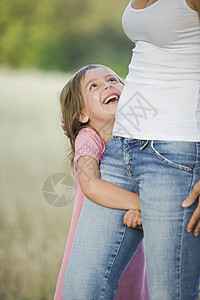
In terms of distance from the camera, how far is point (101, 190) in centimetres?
Answer: 162

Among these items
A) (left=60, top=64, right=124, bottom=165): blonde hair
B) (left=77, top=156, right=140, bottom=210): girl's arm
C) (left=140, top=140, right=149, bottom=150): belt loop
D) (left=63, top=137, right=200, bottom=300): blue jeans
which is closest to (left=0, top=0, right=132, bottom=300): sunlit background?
(left=60, top=64, right=124, bottom=165): blonde hair

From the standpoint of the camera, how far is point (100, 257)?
1605 mm

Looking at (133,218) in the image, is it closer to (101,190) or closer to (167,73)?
(101,190)

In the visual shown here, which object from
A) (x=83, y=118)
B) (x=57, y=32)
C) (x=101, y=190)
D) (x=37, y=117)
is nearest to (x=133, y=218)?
(x=101, y=190)

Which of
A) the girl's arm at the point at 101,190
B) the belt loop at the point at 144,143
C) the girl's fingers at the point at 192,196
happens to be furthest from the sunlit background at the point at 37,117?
the girl's fingers at the point at 192,196

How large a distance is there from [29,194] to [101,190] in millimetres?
3546

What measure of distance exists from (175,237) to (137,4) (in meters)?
0.74

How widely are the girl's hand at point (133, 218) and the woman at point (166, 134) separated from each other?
0.36 ft

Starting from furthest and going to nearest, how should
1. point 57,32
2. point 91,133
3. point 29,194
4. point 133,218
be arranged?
point 57,32 < point 29,194 < point 91,133 < point 133,218

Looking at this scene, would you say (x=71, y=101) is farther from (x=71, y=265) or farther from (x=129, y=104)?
(x=71, y=265)

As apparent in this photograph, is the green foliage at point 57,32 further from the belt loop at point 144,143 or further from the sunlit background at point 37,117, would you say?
the belt loop at point 144,143

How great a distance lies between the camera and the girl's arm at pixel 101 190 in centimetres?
160

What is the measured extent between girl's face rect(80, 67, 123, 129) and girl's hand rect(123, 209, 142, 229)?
431 mm

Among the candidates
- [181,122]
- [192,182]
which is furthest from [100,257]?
[181,122]
